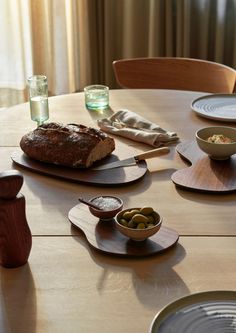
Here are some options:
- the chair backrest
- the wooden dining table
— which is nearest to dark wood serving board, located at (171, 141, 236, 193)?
the wooden dining table

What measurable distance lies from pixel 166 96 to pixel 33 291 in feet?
3.86

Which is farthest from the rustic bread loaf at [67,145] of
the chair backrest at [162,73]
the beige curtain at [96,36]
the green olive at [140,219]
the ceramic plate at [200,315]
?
the beige curtain at [96,36]

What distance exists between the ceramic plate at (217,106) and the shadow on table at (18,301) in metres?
0.93

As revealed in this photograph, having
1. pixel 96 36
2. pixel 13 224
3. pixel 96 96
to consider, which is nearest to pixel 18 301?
pixel 13 224

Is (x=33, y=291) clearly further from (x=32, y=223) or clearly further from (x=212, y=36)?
(x=212, y=36)

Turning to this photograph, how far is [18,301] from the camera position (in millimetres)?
981

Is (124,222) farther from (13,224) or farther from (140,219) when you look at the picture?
(13,224)

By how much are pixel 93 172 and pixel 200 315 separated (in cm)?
60

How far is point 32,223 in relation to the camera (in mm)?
1226

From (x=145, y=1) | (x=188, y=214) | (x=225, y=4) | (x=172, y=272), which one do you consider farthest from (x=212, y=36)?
(x=172, y=272)

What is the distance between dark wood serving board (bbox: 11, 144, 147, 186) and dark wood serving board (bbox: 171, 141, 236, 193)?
0.33 feet

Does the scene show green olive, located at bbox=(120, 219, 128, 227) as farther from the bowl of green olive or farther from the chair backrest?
the chair backrest

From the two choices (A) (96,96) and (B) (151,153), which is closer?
(B) (151,153)

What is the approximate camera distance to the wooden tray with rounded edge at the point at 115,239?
1.10 m
